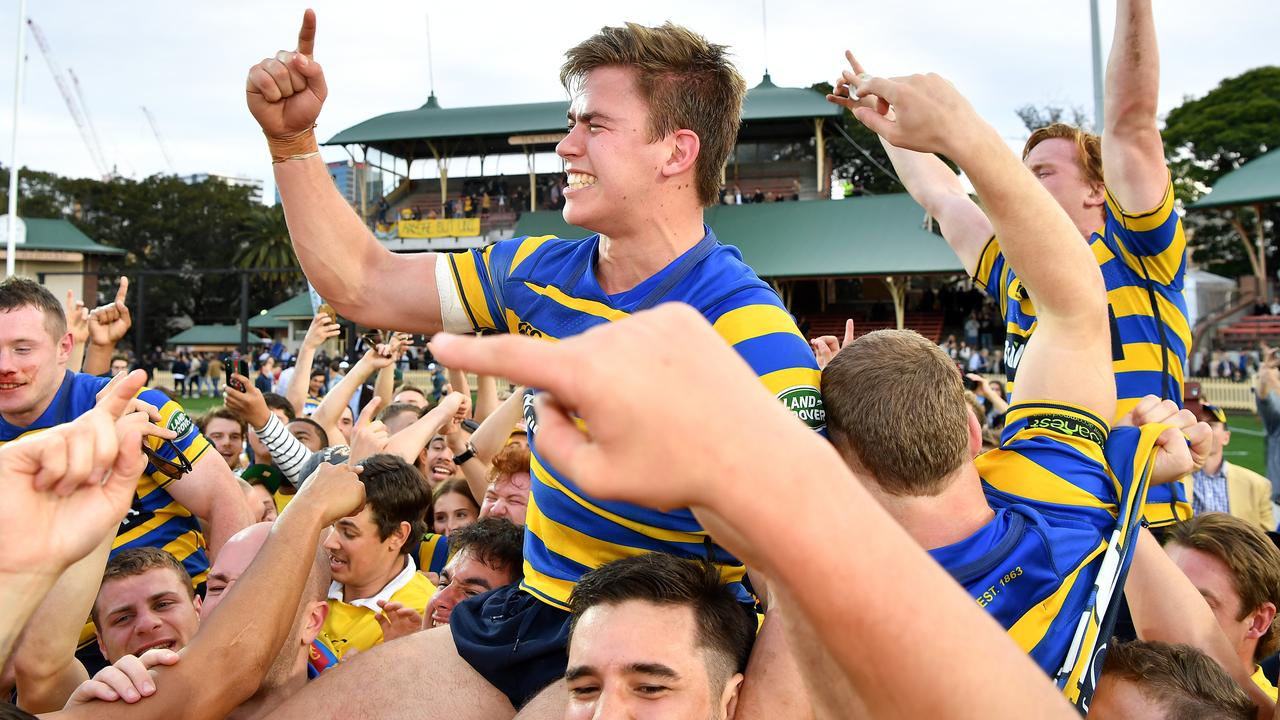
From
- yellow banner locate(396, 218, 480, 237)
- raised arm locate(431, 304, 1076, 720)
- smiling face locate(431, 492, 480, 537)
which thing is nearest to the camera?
raised arm locate(431, 304, 1076, 720)

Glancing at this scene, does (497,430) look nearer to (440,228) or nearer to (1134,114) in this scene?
(1134,114)

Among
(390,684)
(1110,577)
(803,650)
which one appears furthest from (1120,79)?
(390,684)

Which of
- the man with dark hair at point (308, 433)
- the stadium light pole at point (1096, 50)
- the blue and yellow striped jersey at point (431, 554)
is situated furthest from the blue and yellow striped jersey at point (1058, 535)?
the stadium light pole at point (1096, 50)

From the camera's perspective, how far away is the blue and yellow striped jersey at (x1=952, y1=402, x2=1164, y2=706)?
1.91 metres

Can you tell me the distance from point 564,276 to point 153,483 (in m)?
2.44

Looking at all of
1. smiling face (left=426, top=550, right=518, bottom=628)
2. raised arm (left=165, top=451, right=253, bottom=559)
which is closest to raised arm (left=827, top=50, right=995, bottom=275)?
smiling face (left=426, top=550, right=518, bottom=628)

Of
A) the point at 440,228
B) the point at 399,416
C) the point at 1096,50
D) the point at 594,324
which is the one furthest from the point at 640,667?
the point at 440,228

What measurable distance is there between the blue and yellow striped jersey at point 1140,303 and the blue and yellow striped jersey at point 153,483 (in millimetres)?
3144

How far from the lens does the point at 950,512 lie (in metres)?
1.95

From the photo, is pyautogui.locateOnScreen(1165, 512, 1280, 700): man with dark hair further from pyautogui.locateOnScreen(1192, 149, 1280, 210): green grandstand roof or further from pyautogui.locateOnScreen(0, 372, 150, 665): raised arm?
pyautogui.locateOnScreen(1192, 149, 1280, 210): green grandstand roof

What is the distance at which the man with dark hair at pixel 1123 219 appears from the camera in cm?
304

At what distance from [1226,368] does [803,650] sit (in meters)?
A: 31.9

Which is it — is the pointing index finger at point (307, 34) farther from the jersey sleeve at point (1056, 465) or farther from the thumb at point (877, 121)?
the jersey sleeve at point (1056, 465)

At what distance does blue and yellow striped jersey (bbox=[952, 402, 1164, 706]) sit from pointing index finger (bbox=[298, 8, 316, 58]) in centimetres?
183
